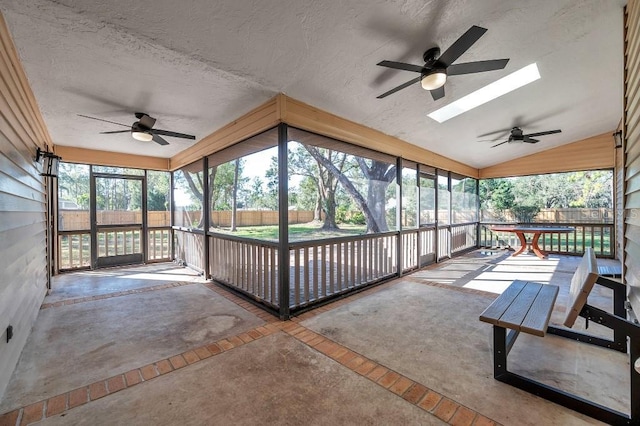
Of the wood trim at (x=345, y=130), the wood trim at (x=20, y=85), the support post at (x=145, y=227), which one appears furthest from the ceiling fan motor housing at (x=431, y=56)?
the support post at (x=145, y=227)

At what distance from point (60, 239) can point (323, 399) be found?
6353mm

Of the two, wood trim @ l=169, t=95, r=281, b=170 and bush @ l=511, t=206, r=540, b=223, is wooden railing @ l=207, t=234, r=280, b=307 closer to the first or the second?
wood trim @ l=169, t=95, r=281, b=170

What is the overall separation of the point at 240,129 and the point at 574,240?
28.1 ft

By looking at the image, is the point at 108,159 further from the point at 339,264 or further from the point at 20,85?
the point at 339,264

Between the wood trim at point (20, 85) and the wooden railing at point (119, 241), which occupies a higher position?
the wood trim at point (20, 85)

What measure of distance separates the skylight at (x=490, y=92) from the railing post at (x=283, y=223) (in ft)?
8.26

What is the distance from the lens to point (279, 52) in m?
2.42

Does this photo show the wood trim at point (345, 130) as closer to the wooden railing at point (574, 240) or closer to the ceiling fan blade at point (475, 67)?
the ceiling fan blade at point (475, 67)

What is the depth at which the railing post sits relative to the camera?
3121 millimetres

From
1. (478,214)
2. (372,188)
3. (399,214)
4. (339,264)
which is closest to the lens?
(339,264)

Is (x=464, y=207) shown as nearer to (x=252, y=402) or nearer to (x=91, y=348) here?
(x=252, y=402)

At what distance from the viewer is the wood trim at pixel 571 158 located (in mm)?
6336

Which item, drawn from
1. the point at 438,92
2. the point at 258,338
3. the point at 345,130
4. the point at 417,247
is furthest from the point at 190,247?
the point at 438,92

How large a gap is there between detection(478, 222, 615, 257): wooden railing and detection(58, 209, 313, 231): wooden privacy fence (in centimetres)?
729
